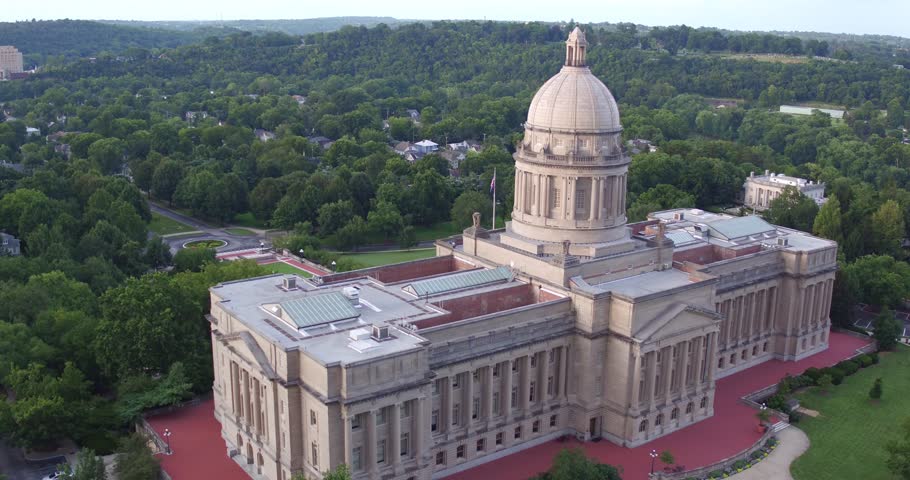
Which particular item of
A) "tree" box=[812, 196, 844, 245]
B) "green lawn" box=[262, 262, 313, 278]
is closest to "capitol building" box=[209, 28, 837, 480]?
"tree" box=[812, 196, 844, 245]

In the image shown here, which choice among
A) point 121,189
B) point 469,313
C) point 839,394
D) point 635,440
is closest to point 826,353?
point 839,394

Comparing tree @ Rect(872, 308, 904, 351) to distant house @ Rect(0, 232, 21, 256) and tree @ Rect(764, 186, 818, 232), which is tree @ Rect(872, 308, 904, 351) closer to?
tree @ Rect(764, 186, 818, 232)

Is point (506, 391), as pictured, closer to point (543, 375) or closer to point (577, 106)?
point (543, 375)

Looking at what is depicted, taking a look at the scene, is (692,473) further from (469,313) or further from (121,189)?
(121,189)

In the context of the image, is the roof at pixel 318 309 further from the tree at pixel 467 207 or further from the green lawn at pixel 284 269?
the tree at pixel 467 207

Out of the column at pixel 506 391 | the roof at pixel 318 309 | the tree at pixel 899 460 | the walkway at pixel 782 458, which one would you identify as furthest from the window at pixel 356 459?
the tree at pixel 899 460
